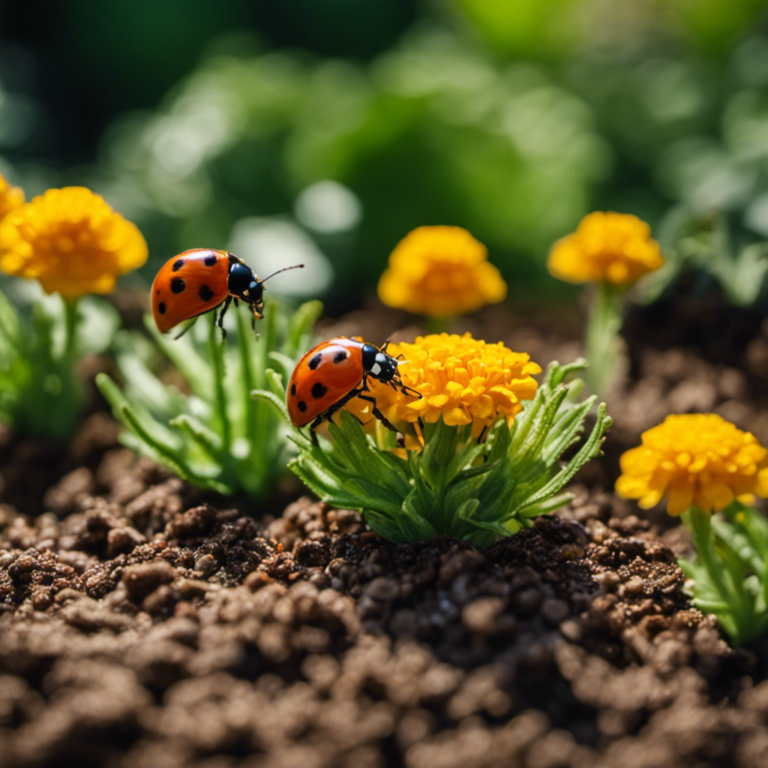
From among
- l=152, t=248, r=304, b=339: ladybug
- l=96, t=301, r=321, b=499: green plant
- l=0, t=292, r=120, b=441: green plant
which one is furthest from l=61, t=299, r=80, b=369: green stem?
l=152, t=248, r=304, b=339: ladybug

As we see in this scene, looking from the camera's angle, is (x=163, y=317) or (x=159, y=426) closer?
(x=163, y=317)

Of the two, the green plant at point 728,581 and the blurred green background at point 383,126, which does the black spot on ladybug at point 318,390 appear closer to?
the green plant at point 728,581

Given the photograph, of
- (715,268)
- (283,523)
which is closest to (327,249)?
(715,268)

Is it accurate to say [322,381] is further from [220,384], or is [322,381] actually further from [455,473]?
[220,384]

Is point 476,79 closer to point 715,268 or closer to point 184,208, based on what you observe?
point 184,208

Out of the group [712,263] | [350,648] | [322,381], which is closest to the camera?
[350,648]

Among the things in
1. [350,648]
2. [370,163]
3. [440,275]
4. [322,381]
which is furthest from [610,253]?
[370,163]

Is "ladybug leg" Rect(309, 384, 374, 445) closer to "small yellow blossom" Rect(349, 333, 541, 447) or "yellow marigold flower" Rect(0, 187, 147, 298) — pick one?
"small yellow blossom" Rect(349, 333, 541, 447)
